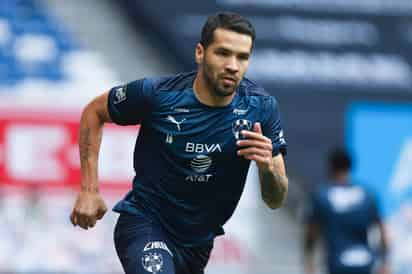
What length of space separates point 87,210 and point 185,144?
568mm

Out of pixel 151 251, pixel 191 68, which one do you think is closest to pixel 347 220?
pixel 191 68

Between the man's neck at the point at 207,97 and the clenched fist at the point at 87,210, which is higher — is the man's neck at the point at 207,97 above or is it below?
above

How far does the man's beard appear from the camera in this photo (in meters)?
5.69

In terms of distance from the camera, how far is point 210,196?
233 inches

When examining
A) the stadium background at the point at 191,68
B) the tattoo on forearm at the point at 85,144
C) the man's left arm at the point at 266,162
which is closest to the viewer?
the man's left arm at the point at 266,162

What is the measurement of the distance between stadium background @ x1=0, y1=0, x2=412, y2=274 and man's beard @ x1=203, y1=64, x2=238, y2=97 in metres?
8.03

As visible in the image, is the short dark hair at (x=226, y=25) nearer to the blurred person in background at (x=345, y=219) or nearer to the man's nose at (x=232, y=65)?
the man's nose at (x=232, y=65)

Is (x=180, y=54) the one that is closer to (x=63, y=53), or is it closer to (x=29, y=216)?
(x=63, y=53)

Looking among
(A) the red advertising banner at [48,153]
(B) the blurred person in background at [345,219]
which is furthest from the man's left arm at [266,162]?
(A) the red advertising banner at [48,153]

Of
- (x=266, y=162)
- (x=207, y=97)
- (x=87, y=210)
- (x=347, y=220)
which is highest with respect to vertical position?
(x=207, y=97)

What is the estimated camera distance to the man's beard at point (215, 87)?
5691 mm

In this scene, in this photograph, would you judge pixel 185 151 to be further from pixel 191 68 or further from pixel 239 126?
pixel 191 68

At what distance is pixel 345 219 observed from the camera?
10523 millimetres

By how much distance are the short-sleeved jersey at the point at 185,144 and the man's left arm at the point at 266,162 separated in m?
0.14
